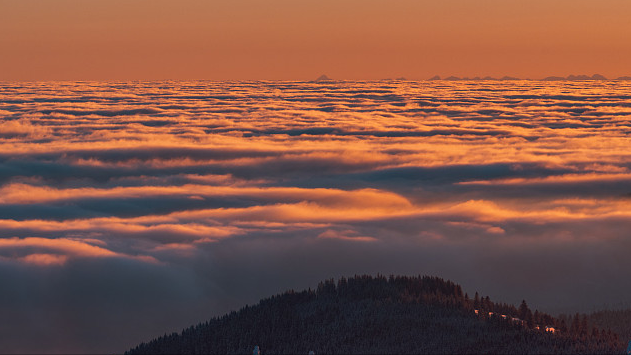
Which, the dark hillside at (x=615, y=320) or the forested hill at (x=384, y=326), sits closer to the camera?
the forested hill at (x=384, y=326)

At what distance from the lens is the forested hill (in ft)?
186

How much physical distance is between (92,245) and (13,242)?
20.3m

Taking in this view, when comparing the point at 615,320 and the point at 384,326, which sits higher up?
the point at 615,320

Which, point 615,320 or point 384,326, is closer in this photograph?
point 384,326

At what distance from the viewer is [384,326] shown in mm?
65625

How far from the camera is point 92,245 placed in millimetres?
183375

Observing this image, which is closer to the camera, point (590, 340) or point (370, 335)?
point (590, 340)

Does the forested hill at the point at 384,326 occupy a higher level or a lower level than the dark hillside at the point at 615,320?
lower

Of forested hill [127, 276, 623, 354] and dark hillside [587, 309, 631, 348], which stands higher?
dark hillside [587, 309, 631, 348]

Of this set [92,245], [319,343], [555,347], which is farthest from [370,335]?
[92,245]

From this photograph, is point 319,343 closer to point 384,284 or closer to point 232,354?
point 232,354

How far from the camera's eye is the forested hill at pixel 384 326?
56781 mm

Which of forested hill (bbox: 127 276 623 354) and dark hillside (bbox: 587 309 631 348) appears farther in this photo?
dark hillside (bbox: 587 309 631 348)

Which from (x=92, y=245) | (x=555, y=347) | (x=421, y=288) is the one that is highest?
(x=92, y=245)
